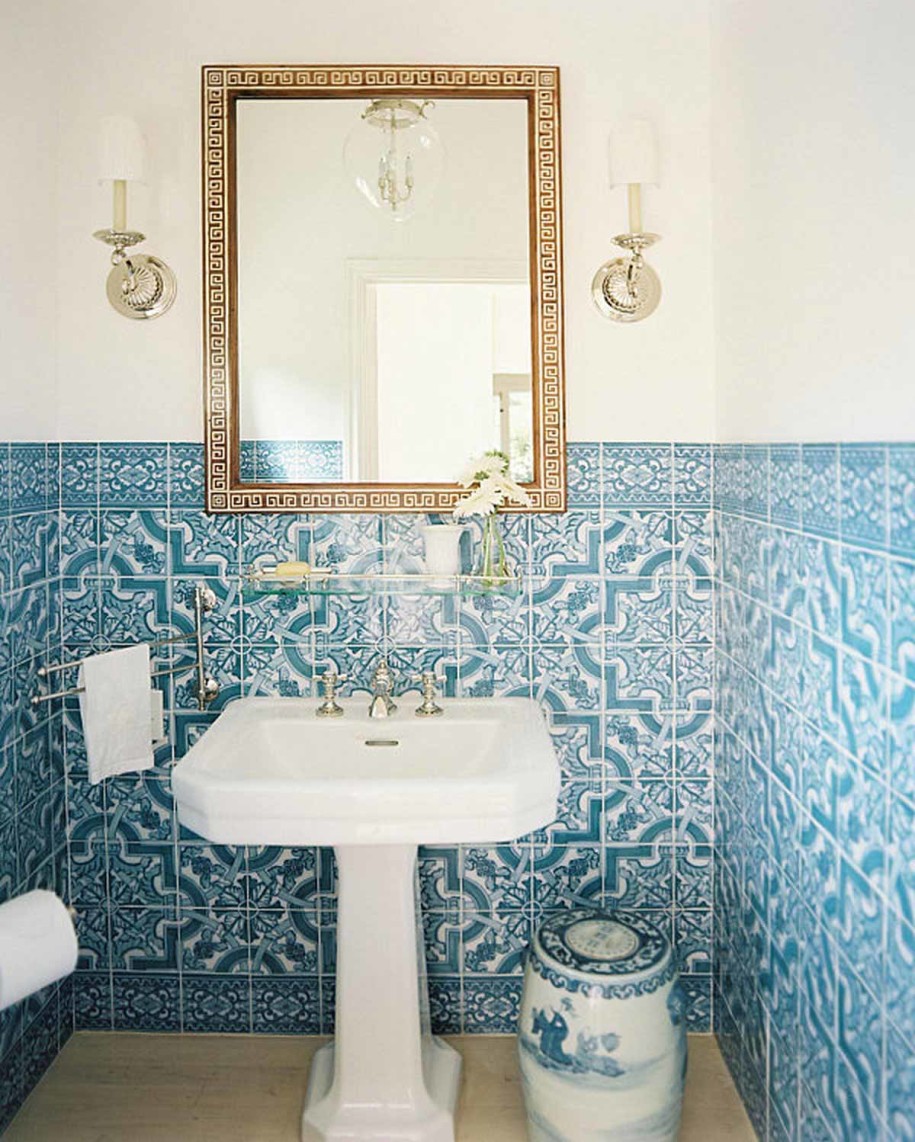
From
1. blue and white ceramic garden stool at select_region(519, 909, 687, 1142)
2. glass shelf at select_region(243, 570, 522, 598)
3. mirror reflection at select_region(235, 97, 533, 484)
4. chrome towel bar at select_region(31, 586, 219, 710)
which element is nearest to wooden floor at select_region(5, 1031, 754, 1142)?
blue and white ceramic garden stool at select_region(519, 909, 687, 1142)

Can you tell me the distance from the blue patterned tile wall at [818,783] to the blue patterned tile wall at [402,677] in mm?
120

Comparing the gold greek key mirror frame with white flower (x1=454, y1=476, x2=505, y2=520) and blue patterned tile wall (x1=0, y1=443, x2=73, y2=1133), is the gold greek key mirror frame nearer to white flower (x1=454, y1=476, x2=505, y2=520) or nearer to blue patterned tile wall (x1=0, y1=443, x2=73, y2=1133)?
white flower (x1=454, y1=476, x2=505, y2=520)

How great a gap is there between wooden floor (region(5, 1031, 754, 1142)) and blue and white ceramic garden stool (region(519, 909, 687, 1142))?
0.17m

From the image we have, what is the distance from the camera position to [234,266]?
8.00 ft

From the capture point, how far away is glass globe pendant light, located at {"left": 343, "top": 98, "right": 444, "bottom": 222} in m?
2.43

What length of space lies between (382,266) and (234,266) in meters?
0.31

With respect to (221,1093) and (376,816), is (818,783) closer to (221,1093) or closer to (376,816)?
(376,816)

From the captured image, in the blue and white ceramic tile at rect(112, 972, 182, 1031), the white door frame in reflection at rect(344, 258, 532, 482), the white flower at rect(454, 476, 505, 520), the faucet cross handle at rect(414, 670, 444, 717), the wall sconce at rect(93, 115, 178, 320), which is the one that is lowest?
the blue and white ceramic tile at rect(112, 972, 182, 1031)

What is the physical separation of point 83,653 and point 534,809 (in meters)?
1.10

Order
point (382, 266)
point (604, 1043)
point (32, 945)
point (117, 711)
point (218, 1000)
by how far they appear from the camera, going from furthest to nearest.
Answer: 1. point (218, 1000)
2. point (382, 266)
3. point (117, 711)
4. point (604, 1043)
5. point (32, 945)

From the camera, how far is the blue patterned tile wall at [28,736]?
7.29 feet

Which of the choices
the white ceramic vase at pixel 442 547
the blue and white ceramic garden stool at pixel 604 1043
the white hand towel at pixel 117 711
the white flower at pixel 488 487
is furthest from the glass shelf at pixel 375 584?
the blue and white ceramic garden stool at pixel 604 1043

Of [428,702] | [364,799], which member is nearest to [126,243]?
[428,702]

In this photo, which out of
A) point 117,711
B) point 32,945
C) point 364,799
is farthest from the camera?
point 117,711
